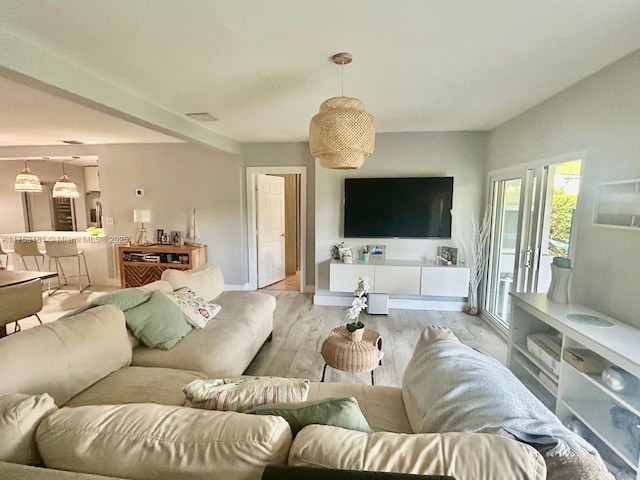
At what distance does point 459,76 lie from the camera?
249cm

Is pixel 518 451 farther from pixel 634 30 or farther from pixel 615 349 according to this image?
pixel 634 30

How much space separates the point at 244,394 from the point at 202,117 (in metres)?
3.24

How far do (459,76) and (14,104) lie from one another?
405cm

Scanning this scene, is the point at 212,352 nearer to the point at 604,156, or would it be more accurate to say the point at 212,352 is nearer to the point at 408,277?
the point at 408,277

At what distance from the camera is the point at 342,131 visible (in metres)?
2.11

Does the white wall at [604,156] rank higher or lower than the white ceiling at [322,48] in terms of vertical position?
lower

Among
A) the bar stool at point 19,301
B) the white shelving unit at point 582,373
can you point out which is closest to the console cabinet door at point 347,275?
the white shelving unit at point 582,373

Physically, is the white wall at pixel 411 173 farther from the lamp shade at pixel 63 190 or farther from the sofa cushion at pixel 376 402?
the lamp shade at pixel 63 190

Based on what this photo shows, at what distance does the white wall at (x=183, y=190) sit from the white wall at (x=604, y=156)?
13.6 feet

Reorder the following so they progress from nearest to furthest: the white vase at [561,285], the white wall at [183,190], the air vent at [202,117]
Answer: the white vase at [561,285], the air vent at [202,117], the white wall at [183,190]

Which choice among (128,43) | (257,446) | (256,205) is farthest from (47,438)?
(256,205)

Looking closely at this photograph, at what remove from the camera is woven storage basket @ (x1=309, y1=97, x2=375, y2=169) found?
211 cm

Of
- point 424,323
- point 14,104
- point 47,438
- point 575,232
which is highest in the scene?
point 14,104

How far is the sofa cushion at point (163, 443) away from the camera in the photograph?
0.90 metres
